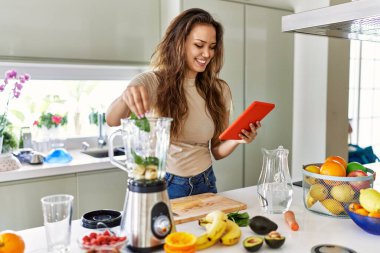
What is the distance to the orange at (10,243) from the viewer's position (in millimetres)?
890

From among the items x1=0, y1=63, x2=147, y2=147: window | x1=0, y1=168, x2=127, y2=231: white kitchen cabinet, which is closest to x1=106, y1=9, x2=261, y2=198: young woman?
x1=0, y1=168, x2=127, y2=231: white kitchen cabinet

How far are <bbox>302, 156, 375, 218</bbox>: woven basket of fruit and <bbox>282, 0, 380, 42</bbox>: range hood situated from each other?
464mm

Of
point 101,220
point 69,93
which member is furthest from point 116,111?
point 69,93

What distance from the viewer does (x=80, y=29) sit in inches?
92.0

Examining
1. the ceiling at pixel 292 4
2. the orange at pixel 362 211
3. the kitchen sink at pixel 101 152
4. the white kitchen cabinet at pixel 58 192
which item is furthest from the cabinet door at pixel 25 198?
the ceiling at pixel 292 4

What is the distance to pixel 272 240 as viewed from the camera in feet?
3.19

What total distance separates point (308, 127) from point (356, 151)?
2.35 ft

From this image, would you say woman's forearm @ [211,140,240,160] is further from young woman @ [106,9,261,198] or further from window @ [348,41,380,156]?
window @ [348,41,380,156]

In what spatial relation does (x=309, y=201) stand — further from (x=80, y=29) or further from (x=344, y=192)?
(x=80, y=29)

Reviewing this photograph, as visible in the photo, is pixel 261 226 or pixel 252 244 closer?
pixel 252 244

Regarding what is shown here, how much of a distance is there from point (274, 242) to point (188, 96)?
82 centimetres

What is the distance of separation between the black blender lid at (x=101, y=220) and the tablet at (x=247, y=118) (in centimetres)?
44

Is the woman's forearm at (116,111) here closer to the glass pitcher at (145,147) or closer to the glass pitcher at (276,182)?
the glass pitcher at (145,147)

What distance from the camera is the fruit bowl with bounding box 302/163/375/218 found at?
120cm
